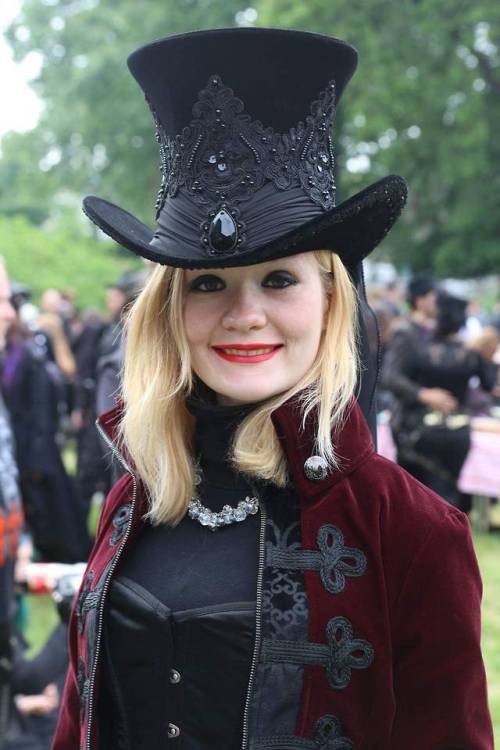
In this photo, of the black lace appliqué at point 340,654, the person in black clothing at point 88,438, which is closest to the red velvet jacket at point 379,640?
the black lace appliqué at point 340,654

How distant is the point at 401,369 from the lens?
7531 millimetres

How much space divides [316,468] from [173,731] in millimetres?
573

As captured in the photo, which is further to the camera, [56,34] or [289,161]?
[56,34]

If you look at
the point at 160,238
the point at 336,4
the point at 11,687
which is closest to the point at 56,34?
the point at 336,4

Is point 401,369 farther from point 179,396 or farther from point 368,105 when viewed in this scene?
point 368,105

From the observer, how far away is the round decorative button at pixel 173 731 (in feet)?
6.12

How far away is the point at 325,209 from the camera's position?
1860 mm

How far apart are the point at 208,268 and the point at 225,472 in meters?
0.46

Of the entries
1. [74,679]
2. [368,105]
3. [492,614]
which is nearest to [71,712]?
[74,679]

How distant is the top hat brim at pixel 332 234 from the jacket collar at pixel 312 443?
1.01ft

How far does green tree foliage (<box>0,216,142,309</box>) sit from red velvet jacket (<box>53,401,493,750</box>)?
1648 cm

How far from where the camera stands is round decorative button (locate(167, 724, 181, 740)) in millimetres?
1864

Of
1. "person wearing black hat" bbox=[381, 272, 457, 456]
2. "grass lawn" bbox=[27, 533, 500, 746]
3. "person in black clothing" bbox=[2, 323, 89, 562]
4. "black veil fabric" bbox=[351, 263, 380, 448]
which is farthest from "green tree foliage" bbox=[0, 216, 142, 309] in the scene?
"black veil fabric" bbox=[351, 263, 380, 448]

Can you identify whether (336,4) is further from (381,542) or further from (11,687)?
(381,542)
